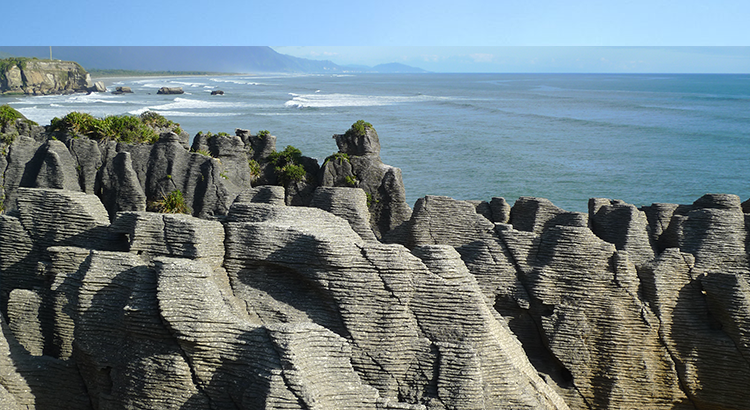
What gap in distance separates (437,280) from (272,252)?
3287 mm

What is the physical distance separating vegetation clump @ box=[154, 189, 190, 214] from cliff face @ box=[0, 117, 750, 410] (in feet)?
16.7

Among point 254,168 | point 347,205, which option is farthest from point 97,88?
point 347,205

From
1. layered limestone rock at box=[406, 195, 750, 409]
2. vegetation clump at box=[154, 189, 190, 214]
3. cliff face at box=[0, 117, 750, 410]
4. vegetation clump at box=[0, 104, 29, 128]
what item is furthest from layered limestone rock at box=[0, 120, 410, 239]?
layered limestone rock at box=[406, 195, 750, 409]

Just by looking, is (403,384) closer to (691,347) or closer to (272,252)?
(272,252)

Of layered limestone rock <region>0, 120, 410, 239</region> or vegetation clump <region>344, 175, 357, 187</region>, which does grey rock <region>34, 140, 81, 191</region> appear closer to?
→ layered limestone rock <region>0, 120, 410, 239</region>

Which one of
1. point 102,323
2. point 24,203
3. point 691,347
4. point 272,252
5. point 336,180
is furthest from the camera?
point 336,180

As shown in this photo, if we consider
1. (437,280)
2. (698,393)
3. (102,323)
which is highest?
(437,280)

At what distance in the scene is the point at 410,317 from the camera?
1096cm

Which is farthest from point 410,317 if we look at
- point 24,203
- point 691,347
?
point 24,203

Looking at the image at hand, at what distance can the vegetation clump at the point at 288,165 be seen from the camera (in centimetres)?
2661

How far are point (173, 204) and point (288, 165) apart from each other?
7309 millimetres

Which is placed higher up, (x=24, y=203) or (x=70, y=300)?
(x=24, y=203)

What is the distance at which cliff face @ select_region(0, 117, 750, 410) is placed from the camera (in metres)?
9.96

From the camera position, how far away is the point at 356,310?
1085 centimetres
